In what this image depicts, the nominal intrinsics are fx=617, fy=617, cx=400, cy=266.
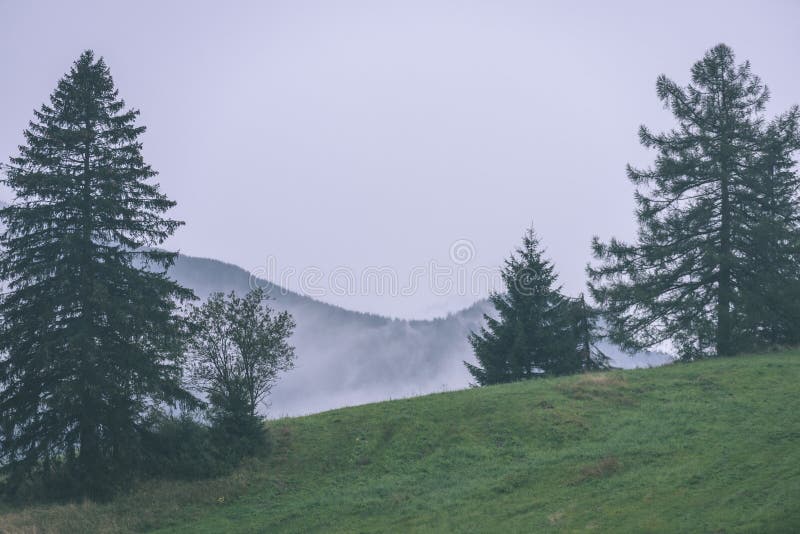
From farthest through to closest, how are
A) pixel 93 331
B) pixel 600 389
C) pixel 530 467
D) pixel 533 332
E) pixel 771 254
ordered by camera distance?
pixel 533 332 < pixel 771 254 < pixel 600 389 < pixel 93 331 < pixel 530 467

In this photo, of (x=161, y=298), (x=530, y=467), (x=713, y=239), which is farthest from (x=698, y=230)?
(x=161, y=298)

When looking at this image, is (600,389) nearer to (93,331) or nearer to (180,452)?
(180,452)

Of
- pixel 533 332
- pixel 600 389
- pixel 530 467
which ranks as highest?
pixel 533 332

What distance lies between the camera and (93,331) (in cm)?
2698

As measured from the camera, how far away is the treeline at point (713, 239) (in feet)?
115

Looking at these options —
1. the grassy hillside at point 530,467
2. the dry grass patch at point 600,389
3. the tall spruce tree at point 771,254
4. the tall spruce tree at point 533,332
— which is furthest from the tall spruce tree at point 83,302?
the tall spruce tree at point 771,254

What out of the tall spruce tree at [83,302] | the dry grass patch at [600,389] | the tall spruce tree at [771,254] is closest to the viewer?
the tall spruce tree at [83,302]

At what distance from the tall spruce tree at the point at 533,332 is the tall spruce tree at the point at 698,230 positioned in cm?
572

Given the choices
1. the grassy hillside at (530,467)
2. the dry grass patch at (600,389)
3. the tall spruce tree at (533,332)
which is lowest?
the grassy hillside at (530,467)

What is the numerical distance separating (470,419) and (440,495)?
7.23 meters

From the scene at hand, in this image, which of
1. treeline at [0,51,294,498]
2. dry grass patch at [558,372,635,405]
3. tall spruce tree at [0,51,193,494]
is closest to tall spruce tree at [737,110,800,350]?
dry grass patch at [558,372,635,405]

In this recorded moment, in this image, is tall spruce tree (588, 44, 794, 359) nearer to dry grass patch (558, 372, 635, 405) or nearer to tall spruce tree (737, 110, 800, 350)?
tall spruce tree (737, 110, 800, 350)

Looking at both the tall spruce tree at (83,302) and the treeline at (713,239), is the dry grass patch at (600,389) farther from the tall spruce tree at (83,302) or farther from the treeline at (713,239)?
the tall spruce tree at (83,302)

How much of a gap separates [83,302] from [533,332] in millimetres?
29845
